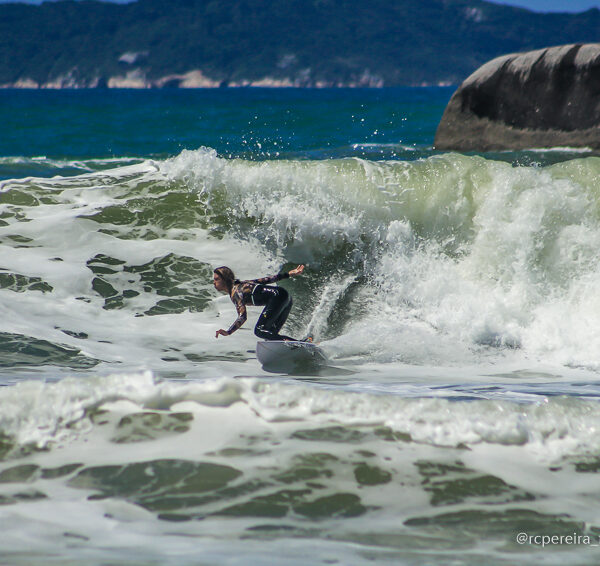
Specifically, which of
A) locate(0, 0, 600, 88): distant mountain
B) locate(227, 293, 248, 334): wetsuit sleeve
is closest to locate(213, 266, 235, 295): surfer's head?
locate(227, 293, 248, 334): wetsuit sleeve

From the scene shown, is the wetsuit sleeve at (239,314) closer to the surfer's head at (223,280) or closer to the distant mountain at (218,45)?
the surfer's head at (223,280)

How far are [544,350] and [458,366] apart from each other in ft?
3.34

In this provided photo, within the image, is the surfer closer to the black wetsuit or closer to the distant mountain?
the black wetsuit

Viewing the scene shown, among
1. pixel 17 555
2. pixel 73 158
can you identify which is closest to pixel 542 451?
pixel 17 555

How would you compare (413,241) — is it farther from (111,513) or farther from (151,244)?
(111,513)

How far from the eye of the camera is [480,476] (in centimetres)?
371

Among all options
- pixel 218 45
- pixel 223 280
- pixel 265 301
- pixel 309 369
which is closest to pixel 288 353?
pixel 309 369

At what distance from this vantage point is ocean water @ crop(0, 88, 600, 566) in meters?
3.29

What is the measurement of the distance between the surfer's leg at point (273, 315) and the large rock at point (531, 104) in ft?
28.8

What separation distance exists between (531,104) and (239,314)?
988 centimetres

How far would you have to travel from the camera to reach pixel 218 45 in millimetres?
160875

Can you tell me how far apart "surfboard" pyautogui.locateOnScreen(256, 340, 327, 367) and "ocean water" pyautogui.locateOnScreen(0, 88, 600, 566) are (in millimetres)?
108

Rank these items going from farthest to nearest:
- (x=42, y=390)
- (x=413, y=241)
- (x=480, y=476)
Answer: (x=413, y=241) < (x=42, y=390) < (x=480, y=476)

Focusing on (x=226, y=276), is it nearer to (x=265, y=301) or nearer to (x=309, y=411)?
(x=265, y=301)
